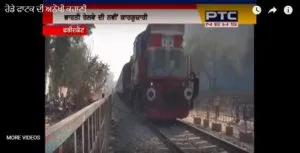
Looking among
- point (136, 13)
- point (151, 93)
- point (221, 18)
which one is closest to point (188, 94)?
point (151, 93)

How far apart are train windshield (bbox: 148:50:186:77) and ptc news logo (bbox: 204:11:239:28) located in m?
11.5

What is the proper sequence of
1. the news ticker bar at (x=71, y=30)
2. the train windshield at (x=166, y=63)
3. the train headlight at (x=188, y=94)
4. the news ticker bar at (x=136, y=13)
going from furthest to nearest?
the train headlight at (x=188, y=94), the train windshield at (x=166, y=63), the news ticker bar at (x=71, y=30), the news ticker bar at (x=136, y=13)

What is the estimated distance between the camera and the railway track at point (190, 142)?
1064 cm

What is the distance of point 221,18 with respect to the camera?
4258mm

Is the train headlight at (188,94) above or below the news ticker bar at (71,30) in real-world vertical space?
below

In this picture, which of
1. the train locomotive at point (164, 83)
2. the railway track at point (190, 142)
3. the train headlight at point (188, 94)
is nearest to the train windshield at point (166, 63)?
the train locomotive at point (164, 83)

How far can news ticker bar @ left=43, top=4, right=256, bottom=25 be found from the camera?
13.6 feet

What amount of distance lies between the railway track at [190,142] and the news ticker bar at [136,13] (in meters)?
6.05

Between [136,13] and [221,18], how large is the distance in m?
0.92

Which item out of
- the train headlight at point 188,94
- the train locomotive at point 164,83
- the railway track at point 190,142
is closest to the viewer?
the railway track at point 190,142
